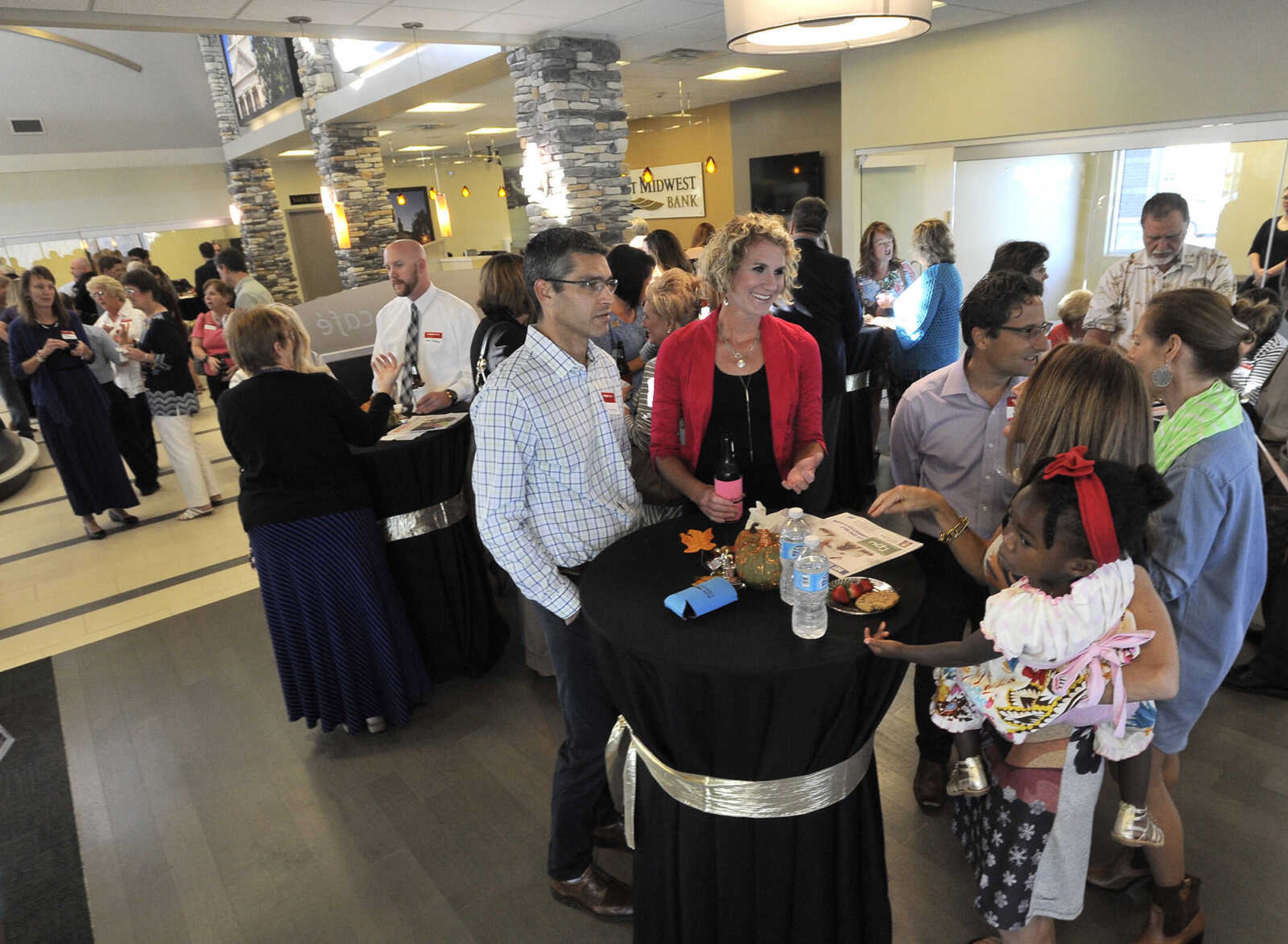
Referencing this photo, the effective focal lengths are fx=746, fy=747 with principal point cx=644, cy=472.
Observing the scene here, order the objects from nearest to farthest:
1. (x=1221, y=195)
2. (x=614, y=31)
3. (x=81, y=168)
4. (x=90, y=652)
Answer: (x=90, y=652)
(x=1221, y=195)
(x=614, y=31)
(x=81, y=168)

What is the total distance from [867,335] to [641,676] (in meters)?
3.71

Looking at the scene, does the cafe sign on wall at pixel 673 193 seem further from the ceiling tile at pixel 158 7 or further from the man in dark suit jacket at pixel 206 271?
the ceiling tile at pixel 158 7

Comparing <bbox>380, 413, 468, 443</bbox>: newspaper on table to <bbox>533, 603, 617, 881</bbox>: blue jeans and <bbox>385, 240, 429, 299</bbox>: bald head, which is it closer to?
<bbox>385, 240, 429, 299</bbox>: bald head

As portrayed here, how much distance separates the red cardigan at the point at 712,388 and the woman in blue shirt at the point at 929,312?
2199mm

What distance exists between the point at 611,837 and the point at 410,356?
2.44 meters

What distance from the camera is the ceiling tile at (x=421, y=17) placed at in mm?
5562

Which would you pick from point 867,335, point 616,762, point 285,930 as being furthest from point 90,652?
point 867,335

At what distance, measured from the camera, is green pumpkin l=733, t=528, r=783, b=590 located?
64.3 inches

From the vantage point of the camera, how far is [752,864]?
159 cm

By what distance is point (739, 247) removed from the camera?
91.0 inches

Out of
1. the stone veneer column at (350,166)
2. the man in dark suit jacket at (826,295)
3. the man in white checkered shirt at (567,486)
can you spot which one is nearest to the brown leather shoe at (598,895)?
the man in white checkered shirt at (567,486)

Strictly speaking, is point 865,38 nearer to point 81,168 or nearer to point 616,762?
point 616,762

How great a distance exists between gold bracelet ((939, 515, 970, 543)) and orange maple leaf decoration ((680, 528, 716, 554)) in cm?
57

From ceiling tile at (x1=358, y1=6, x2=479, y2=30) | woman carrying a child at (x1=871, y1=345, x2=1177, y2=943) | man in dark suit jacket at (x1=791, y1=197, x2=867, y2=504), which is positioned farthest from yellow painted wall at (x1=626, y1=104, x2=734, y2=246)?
woman carrying a child at (x1=871, y1=345, x2=1177, y2=943)
